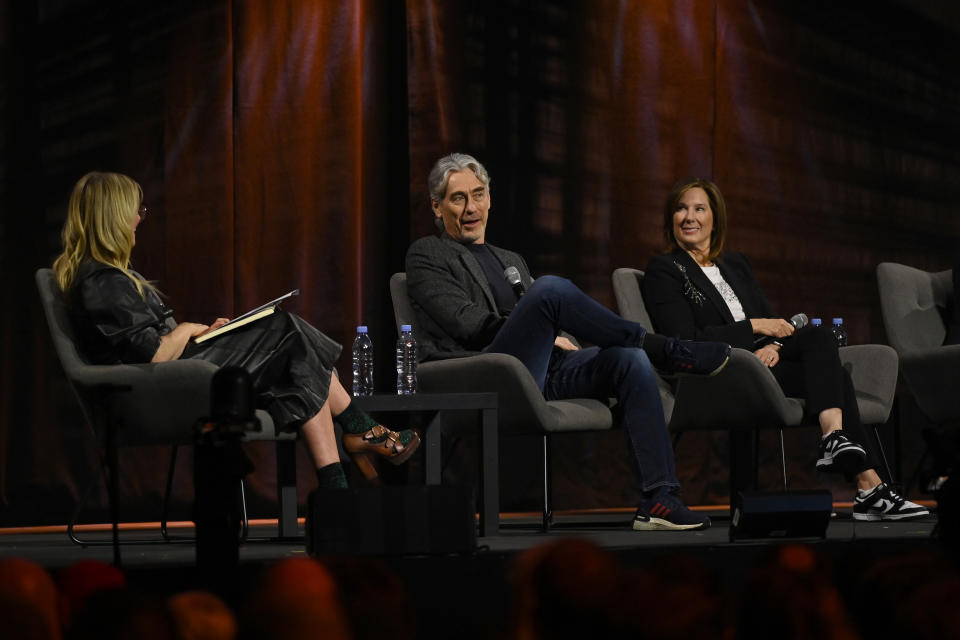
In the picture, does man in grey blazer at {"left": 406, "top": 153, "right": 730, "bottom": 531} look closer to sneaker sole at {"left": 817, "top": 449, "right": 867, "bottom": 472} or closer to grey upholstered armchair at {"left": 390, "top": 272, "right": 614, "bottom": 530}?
grey upholstered armchair at {"left": 390, "top": 272, "right": 614, "bottom": 530}

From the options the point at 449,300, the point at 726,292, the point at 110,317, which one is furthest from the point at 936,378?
the point at 110,317

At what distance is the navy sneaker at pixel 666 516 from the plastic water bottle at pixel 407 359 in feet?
2.73

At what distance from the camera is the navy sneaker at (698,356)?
3.21m

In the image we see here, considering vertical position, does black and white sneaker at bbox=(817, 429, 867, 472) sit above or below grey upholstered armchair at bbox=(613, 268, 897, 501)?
below

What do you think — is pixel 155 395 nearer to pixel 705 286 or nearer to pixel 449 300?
pixel 449 300

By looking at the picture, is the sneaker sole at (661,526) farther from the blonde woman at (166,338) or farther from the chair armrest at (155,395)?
the chair armrest at (155,395)

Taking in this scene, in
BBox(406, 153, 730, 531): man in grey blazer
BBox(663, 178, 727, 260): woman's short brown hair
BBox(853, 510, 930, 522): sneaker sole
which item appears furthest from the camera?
BBox(663, 178, 727, 260): woman's short brown hair

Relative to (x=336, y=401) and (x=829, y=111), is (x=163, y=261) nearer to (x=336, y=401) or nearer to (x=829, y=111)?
(x=336, y=401)

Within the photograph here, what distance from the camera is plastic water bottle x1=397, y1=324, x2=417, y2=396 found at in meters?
3.57

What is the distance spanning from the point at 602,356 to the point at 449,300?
0.49m

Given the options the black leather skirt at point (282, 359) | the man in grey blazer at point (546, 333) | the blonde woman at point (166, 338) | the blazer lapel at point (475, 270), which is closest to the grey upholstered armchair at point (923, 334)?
the man in grey blazer at point (546, 333)

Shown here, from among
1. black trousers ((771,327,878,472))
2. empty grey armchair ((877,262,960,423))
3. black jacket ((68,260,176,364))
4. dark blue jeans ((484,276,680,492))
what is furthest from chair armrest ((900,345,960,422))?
black jacket ((68,260,176,364))

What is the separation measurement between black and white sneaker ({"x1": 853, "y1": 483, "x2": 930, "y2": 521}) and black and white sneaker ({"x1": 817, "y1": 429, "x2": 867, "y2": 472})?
0.17 m

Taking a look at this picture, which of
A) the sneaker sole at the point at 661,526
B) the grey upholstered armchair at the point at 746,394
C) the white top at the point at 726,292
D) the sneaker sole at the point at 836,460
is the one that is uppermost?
the white top at the point at 726,292
